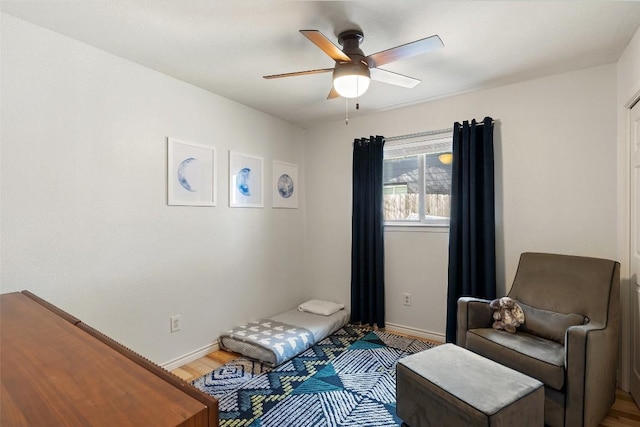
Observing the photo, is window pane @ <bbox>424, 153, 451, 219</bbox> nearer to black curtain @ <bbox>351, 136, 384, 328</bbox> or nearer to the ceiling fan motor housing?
black curtain @ <bbox>351, 136, 384, 328</bbox>

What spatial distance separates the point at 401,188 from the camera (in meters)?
3.37

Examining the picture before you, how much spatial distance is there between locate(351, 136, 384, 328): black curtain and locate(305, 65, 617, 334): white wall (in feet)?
0.42

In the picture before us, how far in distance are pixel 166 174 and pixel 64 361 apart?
1.91 metres

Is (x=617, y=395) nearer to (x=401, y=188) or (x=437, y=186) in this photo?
(x=437, y=186)

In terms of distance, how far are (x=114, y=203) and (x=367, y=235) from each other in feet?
7.57

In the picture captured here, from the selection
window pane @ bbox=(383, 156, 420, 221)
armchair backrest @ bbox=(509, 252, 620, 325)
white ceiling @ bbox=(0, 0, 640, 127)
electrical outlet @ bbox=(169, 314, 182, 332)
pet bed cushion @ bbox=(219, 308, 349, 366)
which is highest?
white ceiling @ bbox=(0, 0, 640, 127)

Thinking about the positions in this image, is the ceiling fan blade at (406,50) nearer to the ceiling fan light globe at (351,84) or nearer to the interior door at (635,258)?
the ceiling fan light globe at (351,84)

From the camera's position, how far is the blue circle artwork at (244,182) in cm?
315

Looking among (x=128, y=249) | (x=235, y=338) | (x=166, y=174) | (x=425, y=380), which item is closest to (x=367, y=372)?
(x=425, y=380)

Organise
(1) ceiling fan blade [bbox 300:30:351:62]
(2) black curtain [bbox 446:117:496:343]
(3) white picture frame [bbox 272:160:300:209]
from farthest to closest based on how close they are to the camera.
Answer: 1. (3) white picture frame [bbox 272:160:300:209]
2. (2) black curtain [bbox 446:117:496:343]
3. (1) ceiling fan blade [bbox 300:30:351:62]

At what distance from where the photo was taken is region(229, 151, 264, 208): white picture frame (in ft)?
10.1

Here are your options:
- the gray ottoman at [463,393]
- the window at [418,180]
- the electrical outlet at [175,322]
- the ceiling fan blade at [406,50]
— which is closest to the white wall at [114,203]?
the electrical outlet at [175,322]

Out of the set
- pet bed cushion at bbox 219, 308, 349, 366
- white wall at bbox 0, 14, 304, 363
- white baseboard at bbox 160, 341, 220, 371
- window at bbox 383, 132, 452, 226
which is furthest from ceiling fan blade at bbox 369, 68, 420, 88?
white baseboard at bbox 160, 341, 220, 371

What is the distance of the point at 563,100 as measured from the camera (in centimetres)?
252
